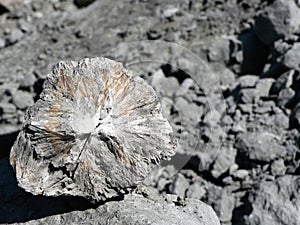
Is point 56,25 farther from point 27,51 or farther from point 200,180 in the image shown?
point 200,180

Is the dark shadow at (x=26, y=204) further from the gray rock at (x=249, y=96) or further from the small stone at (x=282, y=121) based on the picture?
the gray rock at (x=249, y=96)

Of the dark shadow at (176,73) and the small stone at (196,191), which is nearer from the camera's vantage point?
the small stone at (196,191)

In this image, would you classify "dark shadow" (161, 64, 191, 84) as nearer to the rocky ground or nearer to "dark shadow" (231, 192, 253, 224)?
the rocky ground

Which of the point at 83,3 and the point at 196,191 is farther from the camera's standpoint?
the point at 83,3

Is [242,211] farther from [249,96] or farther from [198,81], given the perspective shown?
[198,81]

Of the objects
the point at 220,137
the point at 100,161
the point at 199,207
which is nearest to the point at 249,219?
the point at 199,207

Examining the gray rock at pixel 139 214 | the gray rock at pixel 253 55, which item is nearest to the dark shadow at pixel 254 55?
the gray rock at pixel 253 55

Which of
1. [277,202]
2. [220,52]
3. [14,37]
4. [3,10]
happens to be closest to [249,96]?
[220,52]
